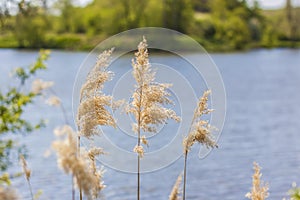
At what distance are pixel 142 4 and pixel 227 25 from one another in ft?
50.0

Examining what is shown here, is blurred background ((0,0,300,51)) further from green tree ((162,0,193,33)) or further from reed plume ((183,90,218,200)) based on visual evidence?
reed plume ((183,90,218,200))

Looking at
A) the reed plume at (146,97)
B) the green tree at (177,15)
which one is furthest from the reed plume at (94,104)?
the green tree at (177,15)

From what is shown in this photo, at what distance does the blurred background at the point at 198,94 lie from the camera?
13.3 m

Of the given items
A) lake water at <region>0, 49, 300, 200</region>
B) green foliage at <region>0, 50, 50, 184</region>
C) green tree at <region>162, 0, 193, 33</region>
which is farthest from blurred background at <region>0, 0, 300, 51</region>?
green foliage at <region>0, 50, 50, 184</region>

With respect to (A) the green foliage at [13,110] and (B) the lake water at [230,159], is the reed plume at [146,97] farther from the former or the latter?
(A) the green foliage at [13,110]

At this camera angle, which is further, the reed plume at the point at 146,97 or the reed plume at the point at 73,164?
the reed plume at the point at 146,97

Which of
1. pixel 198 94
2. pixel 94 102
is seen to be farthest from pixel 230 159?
pixel 94 102

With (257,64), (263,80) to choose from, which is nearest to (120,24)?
(257,64)

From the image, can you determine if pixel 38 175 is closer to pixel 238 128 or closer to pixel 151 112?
pixel 238 128

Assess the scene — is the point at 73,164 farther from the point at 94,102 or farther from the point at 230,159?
the point at 230,159

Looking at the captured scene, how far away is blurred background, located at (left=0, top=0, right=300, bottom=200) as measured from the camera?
13344 mm

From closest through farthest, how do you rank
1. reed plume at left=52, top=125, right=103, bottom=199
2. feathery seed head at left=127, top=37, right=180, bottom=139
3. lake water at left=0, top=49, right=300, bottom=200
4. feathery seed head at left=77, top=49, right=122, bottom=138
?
reed plume at left=52, top=125, right=103, bottom=199, feathery seed head at left=77, top=49, right=122, bottom=138, feathery seed head at left=127, top=37, right=180, bottom=139, lake water at left=0, top=49, right=300, bottom=200

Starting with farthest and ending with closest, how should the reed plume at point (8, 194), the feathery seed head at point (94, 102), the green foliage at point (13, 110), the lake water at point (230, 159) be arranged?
1. the lake water at point (230, 159)
2. the green foliage at point (13, 110)
3. the feathery seed head at point (94, 102)
4. the reed plume at point (8, 194)

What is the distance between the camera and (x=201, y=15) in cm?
9856
